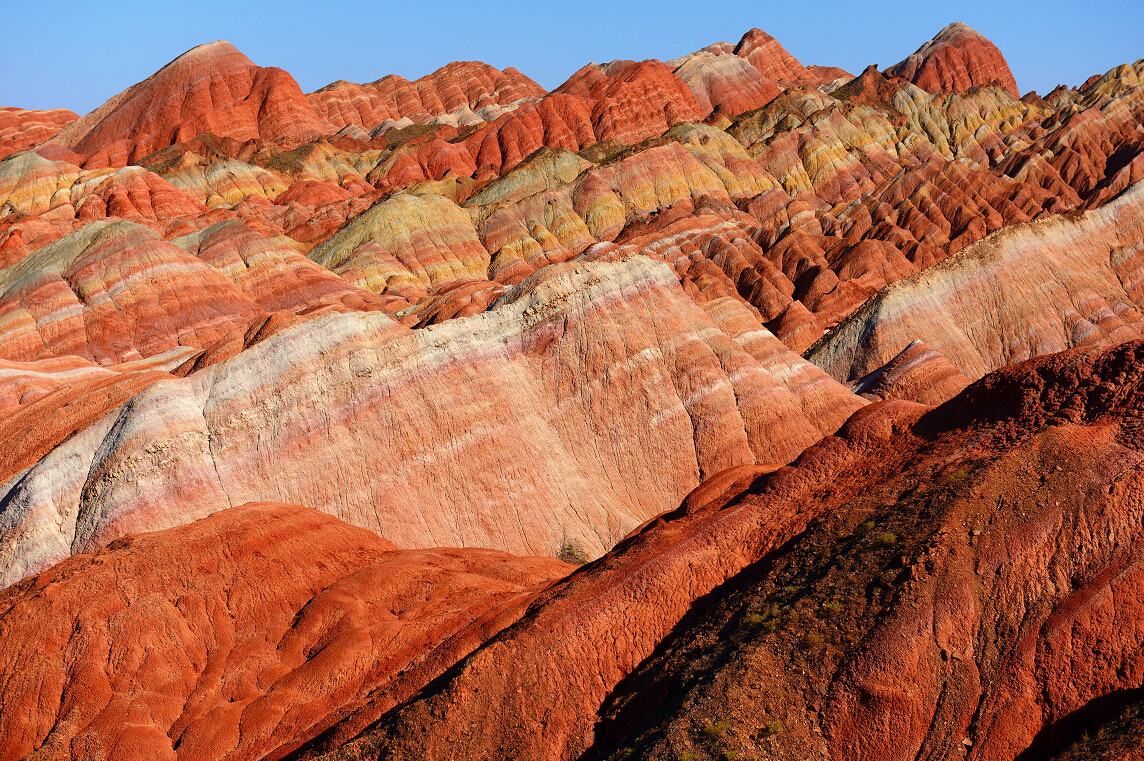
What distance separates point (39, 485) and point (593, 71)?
147963 mm

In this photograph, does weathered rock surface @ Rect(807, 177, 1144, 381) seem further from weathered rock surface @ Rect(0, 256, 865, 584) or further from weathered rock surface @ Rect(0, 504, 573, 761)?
weathered rock surface @ Rect(0, 504, 573, 761)

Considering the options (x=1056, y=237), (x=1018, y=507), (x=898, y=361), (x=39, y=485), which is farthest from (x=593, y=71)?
(x=1018, y=507)

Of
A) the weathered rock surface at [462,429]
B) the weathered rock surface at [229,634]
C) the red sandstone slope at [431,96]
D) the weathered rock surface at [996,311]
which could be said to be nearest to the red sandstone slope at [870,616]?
the weathered rock surface at [229,634]

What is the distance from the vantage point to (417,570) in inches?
1000

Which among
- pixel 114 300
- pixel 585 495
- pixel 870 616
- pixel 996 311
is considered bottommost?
pixel 585 495

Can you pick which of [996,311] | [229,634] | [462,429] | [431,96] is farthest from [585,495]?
[431,96]

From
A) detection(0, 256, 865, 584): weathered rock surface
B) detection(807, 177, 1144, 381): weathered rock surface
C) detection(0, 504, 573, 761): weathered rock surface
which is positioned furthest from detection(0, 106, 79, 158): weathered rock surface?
detection(0, 504, 573, 761): weathered rock surface

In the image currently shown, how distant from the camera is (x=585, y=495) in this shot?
35594mm

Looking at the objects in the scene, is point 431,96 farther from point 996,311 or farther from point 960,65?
point 996,311

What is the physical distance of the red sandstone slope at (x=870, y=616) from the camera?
1334cm

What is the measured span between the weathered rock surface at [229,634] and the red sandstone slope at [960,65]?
177247 mm

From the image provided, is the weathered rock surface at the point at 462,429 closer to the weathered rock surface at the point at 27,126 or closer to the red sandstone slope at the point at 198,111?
the red sandstone slope at the point at 198,111

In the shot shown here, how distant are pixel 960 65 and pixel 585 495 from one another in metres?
174

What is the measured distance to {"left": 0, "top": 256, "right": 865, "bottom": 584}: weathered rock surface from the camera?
32.5 meters
